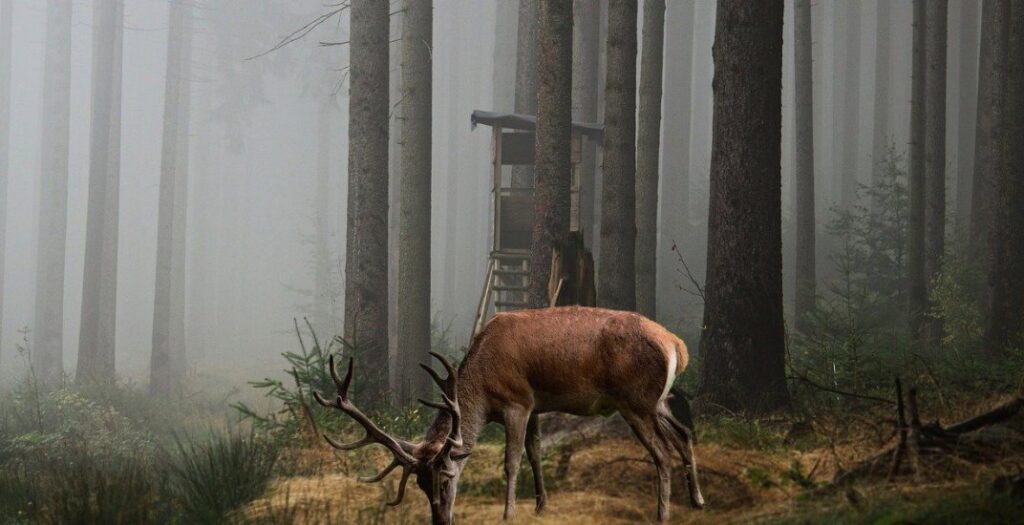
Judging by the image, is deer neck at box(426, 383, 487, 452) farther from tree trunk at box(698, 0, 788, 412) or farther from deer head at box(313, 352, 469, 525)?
tree trunk at box(698, 0, 788, 412)

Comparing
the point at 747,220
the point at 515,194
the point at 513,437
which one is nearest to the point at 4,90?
the point at 515,194

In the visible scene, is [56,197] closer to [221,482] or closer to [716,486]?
[221,482]

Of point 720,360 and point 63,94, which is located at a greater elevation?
point 63,94

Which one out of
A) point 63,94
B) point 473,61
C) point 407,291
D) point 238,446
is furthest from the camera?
point 473,61

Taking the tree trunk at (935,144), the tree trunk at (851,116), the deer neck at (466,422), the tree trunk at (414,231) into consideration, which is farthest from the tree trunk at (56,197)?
the tree trunk at (851,116)

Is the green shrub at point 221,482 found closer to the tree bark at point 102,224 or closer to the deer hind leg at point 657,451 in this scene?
the deer hind leg at point 657,451

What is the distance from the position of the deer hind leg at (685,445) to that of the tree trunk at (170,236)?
19.9m

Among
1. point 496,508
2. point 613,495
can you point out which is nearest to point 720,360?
point 613,495

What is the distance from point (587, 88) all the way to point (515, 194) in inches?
98.7

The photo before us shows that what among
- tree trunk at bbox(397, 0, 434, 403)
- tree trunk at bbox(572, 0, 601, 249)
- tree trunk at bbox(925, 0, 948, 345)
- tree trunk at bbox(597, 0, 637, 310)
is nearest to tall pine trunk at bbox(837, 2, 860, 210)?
tree trunk at bbox(925, 0, 948, 345)

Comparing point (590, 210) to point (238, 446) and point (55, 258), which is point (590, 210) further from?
point (55, 258)

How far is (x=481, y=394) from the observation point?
636 cm

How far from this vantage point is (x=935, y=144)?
19203 millimetres

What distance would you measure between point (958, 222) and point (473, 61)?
54.8m
